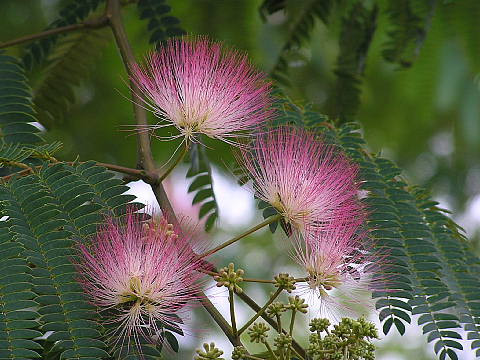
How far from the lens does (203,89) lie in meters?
1.83

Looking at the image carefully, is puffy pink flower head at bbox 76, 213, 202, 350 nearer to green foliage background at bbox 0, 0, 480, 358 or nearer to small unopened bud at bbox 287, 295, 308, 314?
green foliage background at bbox 0, 0, 480, 358

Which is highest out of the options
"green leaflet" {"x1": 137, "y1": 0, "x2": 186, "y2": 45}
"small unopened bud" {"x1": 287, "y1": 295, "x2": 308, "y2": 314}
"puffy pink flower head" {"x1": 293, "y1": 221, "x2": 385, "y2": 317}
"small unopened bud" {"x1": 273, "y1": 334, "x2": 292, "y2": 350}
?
"green leaflet" {"x1": 137, "y1": 0, "x2": 186, "y2": 45}

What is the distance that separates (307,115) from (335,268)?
2.33 feet

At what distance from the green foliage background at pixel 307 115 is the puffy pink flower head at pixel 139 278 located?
0.15ft

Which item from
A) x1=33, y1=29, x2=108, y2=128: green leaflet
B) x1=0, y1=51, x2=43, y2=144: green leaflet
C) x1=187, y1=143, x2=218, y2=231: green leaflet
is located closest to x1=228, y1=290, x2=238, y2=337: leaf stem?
x1=0, y1=51, x2=43, y2=144: green leaflet

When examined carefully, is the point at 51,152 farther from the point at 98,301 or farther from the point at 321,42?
the point at 321,42

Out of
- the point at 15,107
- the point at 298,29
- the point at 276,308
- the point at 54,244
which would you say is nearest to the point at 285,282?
the point at 276,308

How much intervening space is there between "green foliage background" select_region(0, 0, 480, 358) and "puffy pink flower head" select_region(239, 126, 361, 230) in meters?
0.23

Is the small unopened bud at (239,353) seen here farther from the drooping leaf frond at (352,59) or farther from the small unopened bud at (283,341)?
the drooping leaf frond at (352,59)

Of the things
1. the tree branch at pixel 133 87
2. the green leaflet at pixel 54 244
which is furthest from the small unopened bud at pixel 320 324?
the tree branch at pixel 133 87

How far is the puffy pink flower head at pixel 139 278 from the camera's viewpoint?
5.03 ft

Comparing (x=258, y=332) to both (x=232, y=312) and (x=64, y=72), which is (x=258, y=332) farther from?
(x=64, y=72)

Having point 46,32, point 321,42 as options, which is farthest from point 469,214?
point 46,32

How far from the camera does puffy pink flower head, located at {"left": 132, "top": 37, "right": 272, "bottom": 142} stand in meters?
1.82
